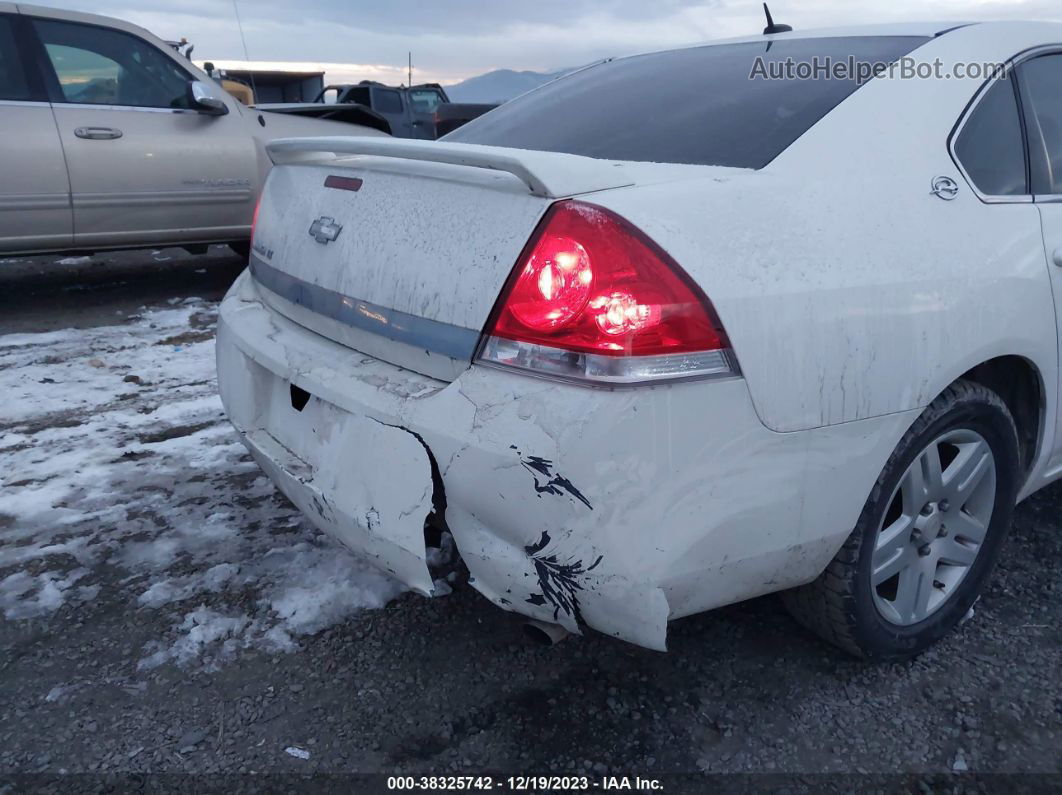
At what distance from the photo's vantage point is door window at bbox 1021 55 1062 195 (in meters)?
2.26

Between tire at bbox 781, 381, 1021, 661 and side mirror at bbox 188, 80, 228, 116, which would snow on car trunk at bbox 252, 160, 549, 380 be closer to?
tire at bbox 781, 381, 1021, 661

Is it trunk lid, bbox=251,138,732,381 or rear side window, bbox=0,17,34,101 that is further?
Answer: rear side window, bbox=0,17,34,101

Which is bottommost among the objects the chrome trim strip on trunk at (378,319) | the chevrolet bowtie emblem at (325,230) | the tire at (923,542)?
the tire at (923,542)

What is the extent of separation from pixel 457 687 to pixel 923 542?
45.2 inches

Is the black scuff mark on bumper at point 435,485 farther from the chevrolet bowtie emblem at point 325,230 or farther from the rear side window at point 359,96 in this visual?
the rear side window at point 359,96

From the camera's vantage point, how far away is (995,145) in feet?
7.04

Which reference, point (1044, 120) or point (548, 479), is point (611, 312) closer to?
point (548, 479)

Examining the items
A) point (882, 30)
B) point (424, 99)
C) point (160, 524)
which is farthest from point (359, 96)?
point (882, 30)

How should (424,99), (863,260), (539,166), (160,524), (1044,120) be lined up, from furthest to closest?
1. (424,99)
2. (160,524)
3. (1044,120)
4. (863,260)
5. (539,166)

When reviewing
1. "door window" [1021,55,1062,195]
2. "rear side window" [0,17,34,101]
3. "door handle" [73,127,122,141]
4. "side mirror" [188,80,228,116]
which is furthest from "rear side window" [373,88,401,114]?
"door window" [1021,55,1062,195]

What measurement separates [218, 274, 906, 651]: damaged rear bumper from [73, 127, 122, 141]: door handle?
4236mm

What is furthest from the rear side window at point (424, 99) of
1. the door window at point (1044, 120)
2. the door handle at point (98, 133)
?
the door window at point (1044, 120)

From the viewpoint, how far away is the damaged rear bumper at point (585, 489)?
1497mm

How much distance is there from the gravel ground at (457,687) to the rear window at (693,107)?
1.19 metres
